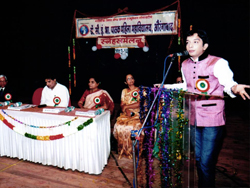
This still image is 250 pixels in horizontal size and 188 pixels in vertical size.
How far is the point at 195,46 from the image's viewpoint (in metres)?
2.01

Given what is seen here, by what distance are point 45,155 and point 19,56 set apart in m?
6.66

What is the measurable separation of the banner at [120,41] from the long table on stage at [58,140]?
3.89 m

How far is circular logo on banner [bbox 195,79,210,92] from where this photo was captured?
1990mm

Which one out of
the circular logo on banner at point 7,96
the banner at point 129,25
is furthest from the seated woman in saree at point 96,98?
the banner at point 129,25

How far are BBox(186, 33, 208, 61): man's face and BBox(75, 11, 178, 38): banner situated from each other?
13.7 ft

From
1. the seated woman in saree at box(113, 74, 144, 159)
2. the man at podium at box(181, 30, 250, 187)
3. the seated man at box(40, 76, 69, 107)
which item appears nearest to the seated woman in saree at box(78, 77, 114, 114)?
the seated woman in saree at box(113, 74, 144, 159)

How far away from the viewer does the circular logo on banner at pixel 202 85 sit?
1990 mm

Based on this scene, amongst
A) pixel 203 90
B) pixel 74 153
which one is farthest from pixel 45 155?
pixel 203 90

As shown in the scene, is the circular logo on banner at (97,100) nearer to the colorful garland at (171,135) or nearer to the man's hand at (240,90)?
the colorful garland at (171,135)

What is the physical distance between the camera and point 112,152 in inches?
148

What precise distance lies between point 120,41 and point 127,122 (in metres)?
3.86

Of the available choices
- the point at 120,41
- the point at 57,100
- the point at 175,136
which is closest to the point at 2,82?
the point at 57,100

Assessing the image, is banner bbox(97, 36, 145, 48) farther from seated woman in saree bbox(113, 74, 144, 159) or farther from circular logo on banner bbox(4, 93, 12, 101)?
circular logo on banner bbox(4, 93, 12, 101)

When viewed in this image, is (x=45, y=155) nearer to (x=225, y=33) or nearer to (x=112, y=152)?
(x=112, y=152)
